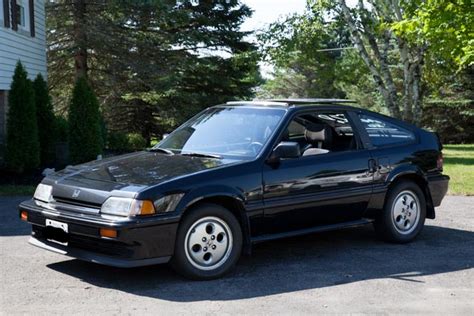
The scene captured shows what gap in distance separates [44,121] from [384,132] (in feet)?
30.8

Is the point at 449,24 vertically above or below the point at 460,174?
above

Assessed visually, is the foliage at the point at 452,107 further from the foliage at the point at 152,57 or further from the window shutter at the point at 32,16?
the window shutter at the point at 32,16

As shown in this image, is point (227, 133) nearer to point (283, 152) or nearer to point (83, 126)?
point (283, 152)

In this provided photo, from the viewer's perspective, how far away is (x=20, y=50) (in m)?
15.3

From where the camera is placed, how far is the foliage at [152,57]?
22.0 meters

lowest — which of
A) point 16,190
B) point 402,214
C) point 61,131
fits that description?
point 402,214

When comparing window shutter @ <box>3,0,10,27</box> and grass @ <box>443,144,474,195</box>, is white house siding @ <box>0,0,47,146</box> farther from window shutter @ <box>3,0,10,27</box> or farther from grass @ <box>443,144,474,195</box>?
grass @ <box>443,144,474,195</box>

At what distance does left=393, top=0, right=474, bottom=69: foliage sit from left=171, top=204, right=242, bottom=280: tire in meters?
9.05

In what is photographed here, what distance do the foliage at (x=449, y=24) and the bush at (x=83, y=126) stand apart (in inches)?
277

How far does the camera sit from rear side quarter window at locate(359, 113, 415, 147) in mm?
6918

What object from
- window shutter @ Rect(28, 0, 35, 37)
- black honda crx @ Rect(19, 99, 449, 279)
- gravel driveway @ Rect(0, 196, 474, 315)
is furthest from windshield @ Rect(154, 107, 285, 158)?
window shutter @ Rect(28, 0, 35, 37)

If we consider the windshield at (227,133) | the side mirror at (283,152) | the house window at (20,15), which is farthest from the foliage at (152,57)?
the side mirror at (283,152)

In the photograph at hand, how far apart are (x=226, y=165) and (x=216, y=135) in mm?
833

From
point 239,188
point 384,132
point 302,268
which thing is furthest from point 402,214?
point 239,188
